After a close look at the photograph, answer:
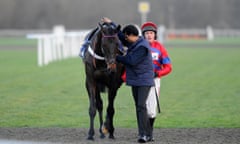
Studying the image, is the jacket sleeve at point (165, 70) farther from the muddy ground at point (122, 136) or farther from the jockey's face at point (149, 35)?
the muddy ground at point (122, 136)

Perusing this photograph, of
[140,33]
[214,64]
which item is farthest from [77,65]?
[140,33]

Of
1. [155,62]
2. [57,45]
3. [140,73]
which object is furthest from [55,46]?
[140,73]

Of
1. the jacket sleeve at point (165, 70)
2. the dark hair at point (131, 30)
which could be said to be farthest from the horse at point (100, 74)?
the jacket sleeve at point (165, 70)

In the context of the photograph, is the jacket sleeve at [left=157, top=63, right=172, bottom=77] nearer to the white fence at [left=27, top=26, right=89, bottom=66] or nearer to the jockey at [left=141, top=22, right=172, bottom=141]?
the jockey at [left=141, top=22, right=172, bottom=141]

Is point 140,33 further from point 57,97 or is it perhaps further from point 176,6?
point 176,6

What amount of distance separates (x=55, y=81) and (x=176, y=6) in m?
62.7

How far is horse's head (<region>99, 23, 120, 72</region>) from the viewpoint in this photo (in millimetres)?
9716

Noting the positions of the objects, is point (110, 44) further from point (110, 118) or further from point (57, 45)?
point (57, 45)

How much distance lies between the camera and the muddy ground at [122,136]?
9.91 m

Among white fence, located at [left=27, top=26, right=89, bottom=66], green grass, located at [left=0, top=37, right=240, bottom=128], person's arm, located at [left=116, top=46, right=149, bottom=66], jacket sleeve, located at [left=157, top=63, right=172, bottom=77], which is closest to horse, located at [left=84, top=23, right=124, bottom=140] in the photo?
person's arm, located at [left=116, top=46, right=149, bottom=66]

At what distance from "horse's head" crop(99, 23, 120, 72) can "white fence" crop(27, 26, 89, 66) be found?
58.6 ft

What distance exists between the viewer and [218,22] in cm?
8094

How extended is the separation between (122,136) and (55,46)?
68.1 feet

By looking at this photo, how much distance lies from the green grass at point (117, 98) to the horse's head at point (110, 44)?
2.66 metres
